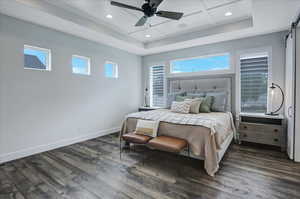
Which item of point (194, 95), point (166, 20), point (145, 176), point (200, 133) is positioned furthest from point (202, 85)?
point (145, 176)

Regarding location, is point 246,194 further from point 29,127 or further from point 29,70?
point 29,70

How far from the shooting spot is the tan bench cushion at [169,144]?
2441mm

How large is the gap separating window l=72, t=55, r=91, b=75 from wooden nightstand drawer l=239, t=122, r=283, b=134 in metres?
4.23

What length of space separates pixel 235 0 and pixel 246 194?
3097 millimetres

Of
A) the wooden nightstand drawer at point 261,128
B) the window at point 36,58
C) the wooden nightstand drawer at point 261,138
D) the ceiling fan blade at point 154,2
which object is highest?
the ceiling fan blade at point 154,2

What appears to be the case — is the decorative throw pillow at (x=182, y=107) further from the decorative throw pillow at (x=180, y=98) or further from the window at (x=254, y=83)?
the window at (x=254, y=83)

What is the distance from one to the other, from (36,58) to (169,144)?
3302mm

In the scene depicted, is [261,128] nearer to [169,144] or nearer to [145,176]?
[169,144]

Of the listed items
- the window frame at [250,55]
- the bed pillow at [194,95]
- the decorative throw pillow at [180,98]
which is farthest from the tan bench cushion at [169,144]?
the window frame at [250,55]

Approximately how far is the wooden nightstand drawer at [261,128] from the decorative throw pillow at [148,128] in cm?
217

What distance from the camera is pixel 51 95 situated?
345 cm

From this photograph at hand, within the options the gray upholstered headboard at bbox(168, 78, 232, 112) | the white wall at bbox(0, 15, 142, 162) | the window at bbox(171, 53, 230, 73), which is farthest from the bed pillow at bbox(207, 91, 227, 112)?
the white wall at bbox(0, 15, 142, 162)

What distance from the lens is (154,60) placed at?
18.7 feet

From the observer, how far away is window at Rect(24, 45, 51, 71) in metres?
3.15
